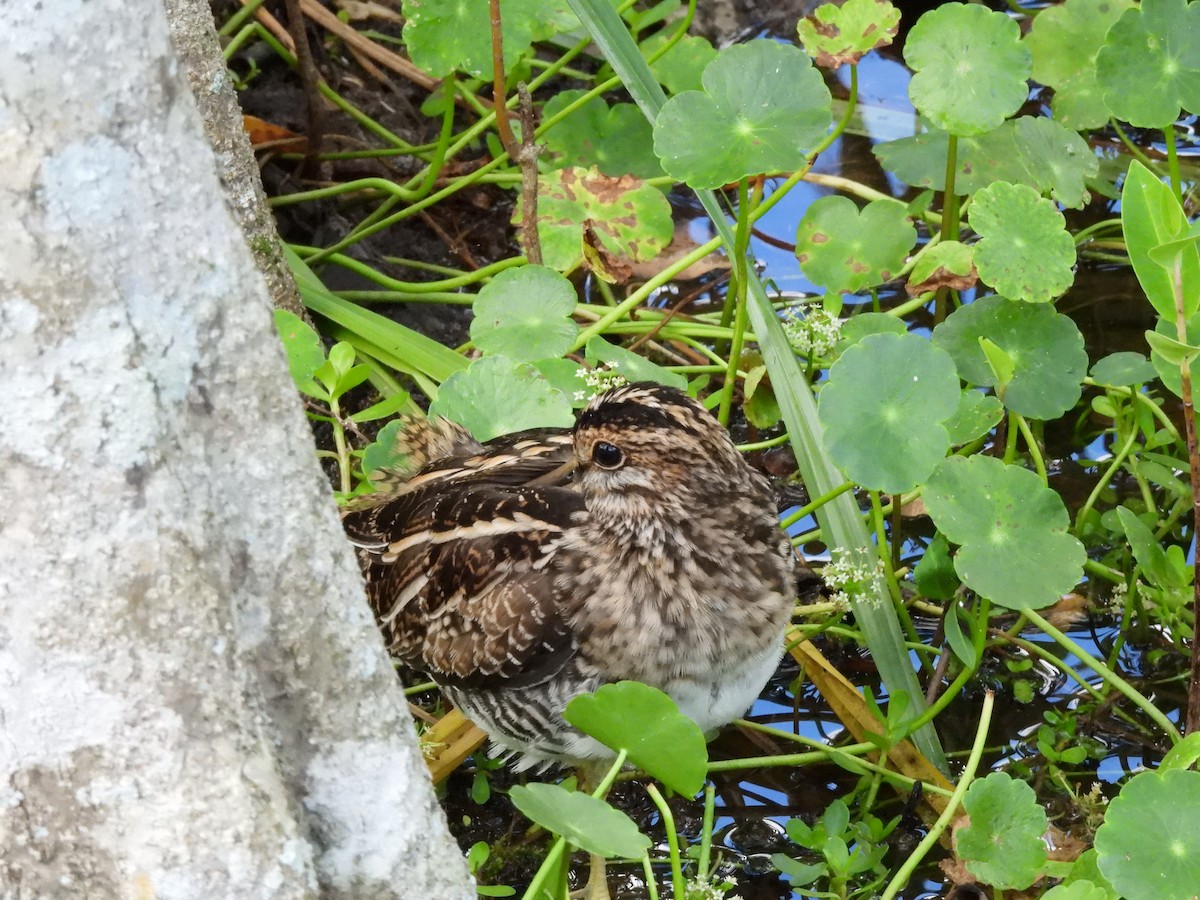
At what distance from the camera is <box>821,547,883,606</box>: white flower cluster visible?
305 centimetres

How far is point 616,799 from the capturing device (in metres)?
3.17

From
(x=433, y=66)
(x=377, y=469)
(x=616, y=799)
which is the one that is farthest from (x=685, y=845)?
(x=433, y=66)

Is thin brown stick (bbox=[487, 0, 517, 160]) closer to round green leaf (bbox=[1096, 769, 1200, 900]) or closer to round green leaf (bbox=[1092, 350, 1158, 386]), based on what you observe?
round green leaf (bbox=[1092, 350, 1158, 386])

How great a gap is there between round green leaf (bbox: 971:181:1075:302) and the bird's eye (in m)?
1.01

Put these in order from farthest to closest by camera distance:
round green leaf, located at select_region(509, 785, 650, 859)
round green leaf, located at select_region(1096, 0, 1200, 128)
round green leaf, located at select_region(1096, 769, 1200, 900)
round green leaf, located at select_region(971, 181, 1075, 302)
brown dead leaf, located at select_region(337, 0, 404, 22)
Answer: brown dead leaf, located at select_region(337, 0, 404, 22)
round green leaf, located at select_region(1096, 0, 1200, 128)
round green leaf, located at select_region(971, 181, 1075, 302)
round green leaf, located at select_region(1096, 769, 1200, 900)
round green leaf, located at select_region(509, 785, 650, 859)

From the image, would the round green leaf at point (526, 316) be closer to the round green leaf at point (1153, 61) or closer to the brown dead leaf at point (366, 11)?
the round green leaf at point (1153, 61)

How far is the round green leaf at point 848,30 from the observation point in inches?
139

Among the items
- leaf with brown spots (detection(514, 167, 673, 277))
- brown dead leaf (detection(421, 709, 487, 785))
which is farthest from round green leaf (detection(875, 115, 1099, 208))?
brown dead leaf (detection(421, 709, 487, 785))

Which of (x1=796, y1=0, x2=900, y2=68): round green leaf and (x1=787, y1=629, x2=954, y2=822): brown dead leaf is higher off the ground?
(x1=796, y1=0, x2=900, y2=68): round green leaf

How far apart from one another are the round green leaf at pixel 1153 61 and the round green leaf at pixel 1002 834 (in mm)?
1751

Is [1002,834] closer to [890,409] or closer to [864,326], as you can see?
[890,409]

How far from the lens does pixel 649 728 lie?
2.22m

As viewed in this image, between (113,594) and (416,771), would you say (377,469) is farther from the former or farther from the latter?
(113,594)

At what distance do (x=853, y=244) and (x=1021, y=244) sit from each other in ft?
1.77
